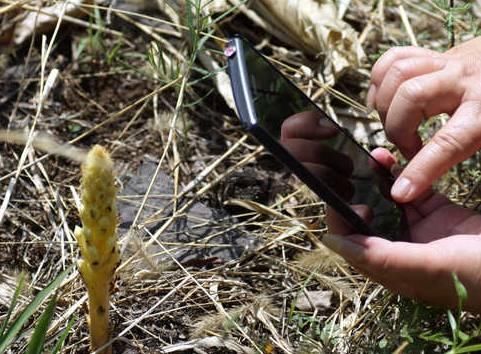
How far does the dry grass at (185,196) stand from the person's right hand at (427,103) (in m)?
0.27

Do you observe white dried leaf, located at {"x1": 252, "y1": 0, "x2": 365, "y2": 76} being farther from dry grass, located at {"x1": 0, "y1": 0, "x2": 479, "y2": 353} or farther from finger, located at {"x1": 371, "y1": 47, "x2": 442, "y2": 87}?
finger, located at {"x1": 371, "y1": 47, "x2": 442, "y2": 87}

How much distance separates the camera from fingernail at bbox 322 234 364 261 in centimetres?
157

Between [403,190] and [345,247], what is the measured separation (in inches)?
7.5

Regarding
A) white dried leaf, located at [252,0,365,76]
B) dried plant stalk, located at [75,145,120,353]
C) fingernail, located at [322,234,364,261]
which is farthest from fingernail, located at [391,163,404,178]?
dried plant stalk, located at [75,145,120,353]

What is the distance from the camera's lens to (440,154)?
5.46 feet

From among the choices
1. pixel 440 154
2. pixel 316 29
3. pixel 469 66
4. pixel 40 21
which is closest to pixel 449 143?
pixel 440 154

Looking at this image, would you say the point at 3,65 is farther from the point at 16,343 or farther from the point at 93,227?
the point at 93,227

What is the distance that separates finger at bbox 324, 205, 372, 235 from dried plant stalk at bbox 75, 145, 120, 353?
19.2 inches

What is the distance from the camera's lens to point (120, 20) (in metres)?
2.63

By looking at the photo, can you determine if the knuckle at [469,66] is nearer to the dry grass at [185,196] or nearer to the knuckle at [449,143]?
the knuckle at [449,143]

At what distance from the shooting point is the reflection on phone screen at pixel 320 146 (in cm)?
159

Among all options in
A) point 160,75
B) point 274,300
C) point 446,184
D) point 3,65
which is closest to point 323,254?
point 274,300

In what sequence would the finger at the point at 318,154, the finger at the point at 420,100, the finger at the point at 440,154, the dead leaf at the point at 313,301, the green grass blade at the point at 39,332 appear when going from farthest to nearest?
the dead leaf at the point at 313,301
the finger at the point at 420,100
the finger at the point at 440,154
the finger at the point at 318,154
the green grass blade at the point at 39,332

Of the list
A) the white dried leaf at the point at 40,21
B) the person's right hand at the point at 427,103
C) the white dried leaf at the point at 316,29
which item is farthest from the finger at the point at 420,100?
the white dried leaf at the point at 40,21
